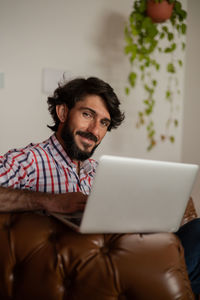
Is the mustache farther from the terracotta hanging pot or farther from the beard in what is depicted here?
the terracotta hanging pot

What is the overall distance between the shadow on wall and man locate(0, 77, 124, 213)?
85 cm

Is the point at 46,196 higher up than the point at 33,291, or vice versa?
the point at 46,196

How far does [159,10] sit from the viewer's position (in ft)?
7.74

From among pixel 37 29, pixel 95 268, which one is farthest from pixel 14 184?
pixel 37 29

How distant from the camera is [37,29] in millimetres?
2324

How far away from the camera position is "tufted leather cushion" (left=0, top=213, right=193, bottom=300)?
899 millimetres

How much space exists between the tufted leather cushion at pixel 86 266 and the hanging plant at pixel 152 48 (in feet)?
5.76

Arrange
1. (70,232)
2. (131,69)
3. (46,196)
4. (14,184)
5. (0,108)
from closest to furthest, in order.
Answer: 1. (70,232)
2. (46,196)
3. (14,184)
4. (0,108)
5. (131,69)

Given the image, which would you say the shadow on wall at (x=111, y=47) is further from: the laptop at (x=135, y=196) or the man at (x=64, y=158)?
the laptop at (x=135, y=196)

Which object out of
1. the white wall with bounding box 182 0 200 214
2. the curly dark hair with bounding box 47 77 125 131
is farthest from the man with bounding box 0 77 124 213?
the white wall with bounding box 182 0 200 214

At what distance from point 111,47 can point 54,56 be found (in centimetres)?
48

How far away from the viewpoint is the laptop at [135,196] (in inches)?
33.7

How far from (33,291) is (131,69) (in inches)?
80.8

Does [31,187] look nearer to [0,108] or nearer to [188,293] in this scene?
[188,293]
